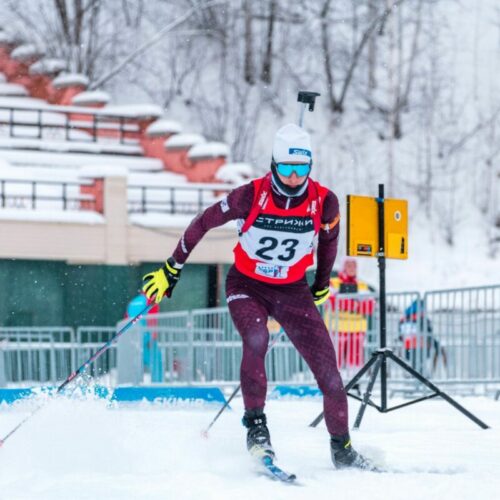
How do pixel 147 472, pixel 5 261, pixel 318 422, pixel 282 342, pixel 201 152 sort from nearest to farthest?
pixel 147 472 < pixel 318 422 < pixel 282 342 < pixel 5 261 < pixel 201 152

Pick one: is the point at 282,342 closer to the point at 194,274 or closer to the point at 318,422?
the point at 318,422

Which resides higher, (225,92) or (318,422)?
(225,92)

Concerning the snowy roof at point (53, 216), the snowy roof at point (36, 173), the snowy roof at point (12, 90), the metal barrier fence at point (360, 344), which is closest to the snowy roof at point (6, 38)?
the snowy roof at point (12, 90)

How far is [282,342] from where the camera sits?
12.1 meters

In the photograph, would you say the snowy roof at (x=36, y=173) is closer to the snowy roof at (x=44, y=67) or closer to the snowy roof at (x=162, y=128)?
the snowy roof at (x=162, y=128)

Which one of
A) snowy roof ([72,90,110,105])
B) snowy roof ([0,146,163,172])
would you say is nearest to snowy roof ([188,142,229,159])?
snowy roof ([0,146,163,172])

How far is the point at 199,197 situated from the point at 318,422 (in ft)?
51.7

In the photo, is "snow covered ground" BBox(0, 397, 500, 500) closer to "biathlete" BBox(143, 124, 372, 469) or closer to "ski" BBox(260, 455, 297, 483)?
"ski" BBox(260, 455, 297, 483)

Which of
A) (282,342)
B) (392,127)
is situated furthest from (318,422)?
(392,127)

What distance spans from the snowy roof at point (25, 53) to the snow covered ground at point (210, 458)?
22436 millimetres

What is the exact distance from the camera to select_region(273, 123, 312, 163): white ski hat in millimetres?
5867

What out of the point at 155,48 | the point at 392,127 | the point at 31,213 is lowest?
the point at 31,213

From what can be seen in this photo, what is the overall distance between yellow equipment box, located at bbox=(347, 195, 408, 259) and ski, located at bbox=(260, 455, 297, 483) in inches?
103

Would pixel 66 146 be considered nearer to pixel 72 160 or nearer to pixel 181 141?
pixel 72 160
